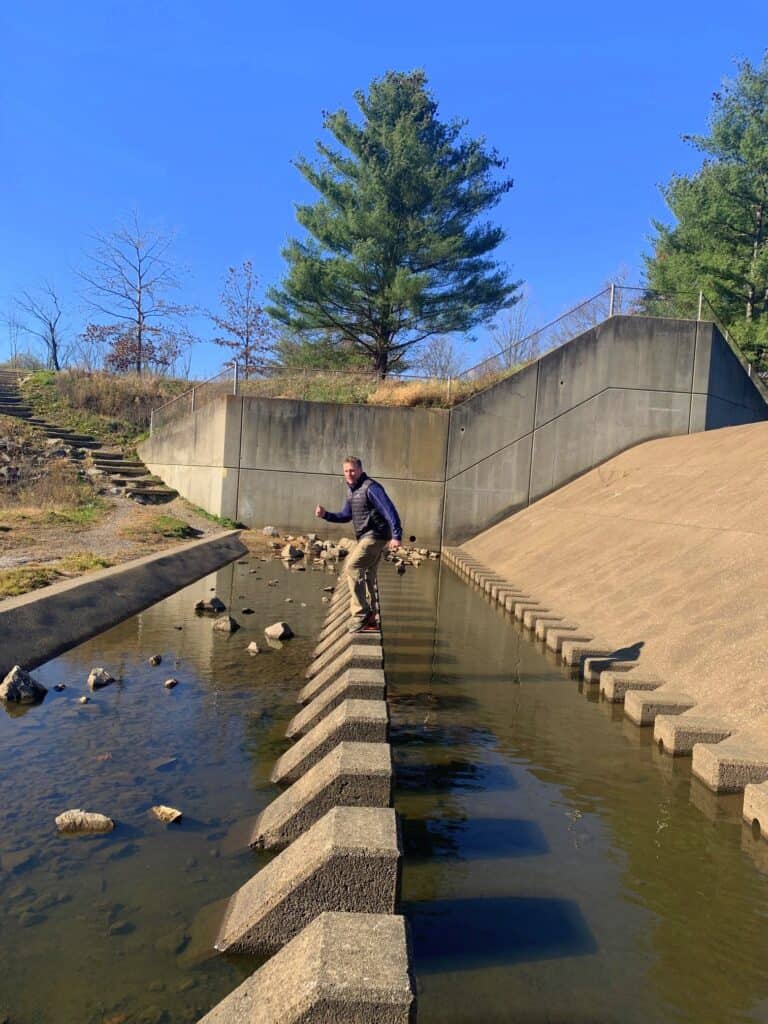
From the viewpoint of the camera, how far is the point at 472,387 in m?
23.3

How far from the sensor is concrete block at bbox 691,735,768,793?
5.03 metres

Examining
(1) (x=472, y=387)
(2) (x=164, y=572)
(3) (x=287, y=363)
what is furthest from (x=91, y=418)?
(2) (x=164, y=572)

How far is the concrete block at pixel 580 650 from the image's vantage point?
8609mm

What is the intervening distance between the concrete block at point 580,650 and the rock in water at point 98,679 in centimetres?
519

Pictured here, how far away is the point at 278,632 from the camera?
926cm

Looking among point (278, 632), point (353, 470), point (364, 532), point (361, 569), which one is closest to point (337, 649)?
point (361, 569)

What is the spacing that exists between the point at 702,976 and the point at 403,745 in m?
2.95

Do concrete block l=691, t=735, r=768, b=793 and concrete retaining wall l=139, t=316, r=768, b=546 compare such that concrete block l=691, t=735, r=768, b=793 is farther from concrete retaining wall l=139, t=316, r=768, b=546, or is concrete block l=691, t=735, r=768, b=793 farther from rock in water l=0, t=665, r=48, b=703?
concrete retaining wall l=139, t=316, r=768, b=546

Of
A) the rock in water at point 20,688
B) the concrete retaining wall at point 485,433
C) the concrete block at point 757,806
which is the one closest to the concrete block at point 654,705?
the concrete block at point 757,806

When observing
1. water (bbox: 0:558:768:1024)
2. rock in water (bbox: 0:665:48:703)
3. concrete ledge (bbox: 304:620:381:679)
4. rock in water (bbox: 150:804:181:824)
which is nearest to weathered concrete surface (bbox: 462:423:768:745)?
water (bbox: 0:558:768:1024)

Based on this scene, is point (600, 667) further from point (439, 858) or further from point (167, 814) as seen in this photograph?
point (167, 814)

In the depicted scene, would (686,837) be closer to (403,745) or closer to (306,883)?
(403,745)

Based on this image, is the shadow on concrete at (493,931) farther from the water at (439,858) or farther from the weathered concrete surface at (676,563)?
the weathered concrete surface at (676,563)

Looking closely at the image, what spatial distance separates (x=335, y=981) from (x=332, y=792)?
5.42ft
